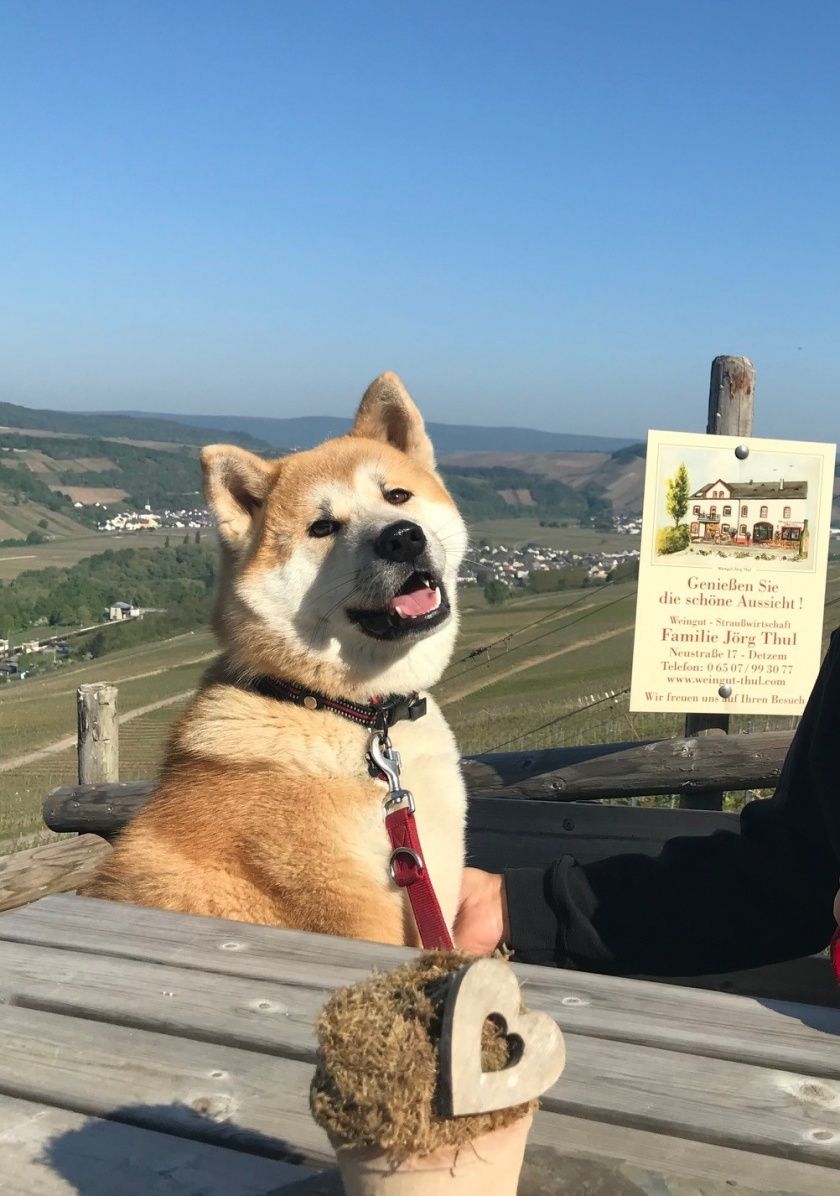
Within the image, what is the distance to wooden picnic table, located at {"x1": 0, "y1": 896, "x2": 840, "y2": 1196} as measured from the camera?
1.25 meters

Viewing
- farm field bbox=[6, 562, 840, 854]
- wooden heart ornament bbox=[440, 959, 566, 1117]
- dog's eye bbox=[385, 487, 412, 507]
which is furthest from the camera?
farm field bbox=[6, 562, 840, 854]

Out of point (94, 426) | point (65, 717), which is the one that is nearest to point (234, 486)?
point (65, 717)

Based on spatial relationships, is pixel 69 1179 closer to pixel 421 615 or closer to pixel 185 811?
pixel 185 811

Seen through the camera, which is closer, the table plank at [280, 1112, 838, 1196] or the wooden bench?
the table plank at [280, 1112, 838, 1196]

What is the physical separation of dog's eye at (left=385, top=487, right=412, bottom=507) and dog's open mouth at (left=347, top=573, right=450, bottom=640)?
1.04 feet

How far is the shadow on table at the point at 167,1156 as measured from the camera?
1236 mm

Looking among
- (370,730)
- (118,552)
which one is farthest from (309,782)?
(118,552)

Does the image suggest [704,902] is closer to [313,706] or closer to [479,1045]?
[313,706]

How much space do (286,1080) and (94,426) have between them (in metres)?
154

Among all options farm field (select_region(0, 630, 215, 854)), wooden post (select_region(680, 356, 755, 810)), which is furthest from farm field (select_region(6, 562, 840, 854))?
wooden post (select_region(680, 356, 755, 810))

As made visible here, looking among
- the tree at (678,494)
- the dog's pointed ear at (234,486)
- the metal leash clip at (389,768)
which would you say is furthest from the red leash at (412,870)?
the tree at (678,494)

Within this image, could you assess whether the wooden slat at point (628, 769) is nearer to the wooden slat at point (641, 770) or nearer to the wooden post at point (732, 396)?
the wooden slat at point (641, 770)

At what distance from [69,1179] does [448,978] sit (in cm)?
59

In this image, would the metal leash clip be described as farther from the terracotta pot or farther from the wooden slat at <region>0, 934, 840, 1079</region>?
the terracotta pot
